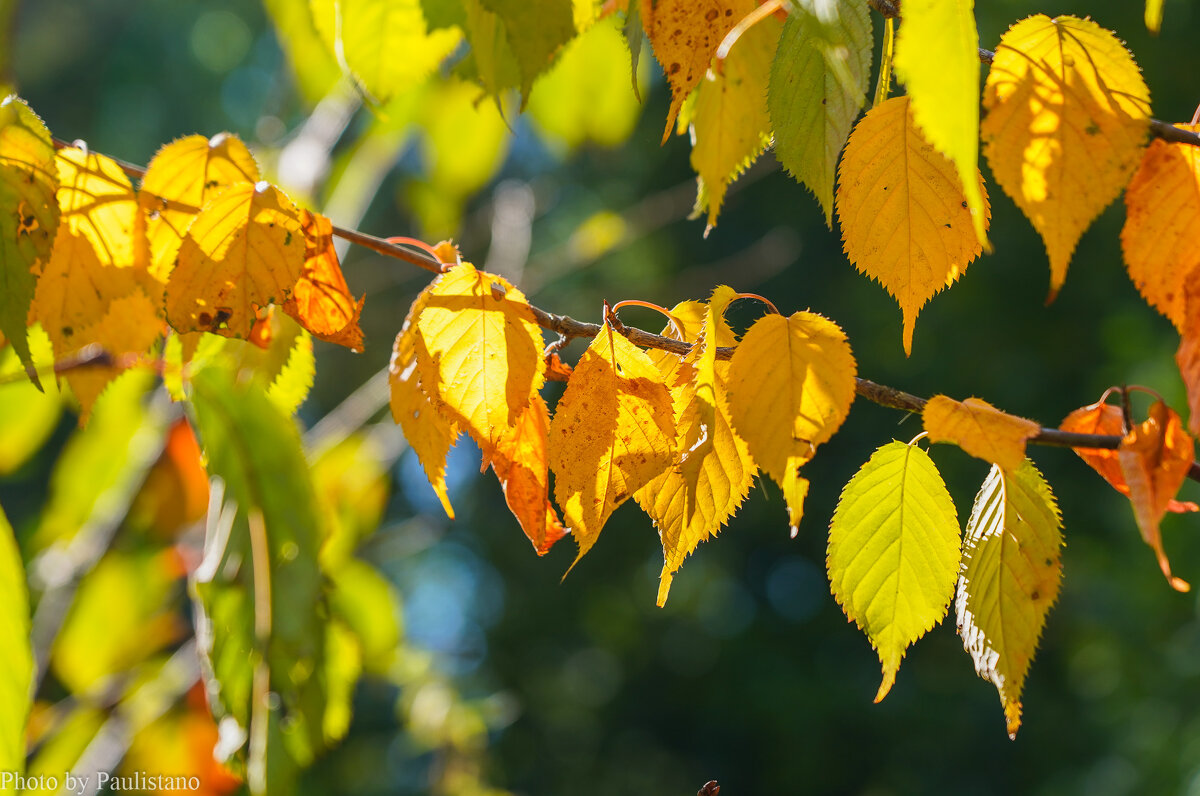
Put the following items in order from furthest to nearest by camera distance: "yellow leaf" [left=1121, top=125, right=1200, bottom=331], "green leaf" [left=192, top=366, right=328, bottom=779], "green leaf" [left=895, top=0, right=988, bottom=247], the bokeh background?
1. the bokeh background
2. "green leaf" [left=192, top=366, right=328, bottom=779]
3. "yellow leaf" [left=1121, top=125, right=1200, bottom=331]
4. "green leaf" [left=895, top=0, right=988, bottom=247]

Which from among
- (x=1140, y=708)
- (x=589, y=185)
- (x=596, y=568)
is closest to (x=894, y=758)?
(x=1140, y=708)

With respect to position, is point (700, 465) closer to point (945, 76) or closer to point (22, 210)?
point (945, 76)

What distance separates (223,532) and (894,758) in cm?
703

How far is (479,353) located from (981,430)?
26cm

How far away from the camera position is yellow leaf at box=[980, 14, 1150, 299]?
1.22 feet

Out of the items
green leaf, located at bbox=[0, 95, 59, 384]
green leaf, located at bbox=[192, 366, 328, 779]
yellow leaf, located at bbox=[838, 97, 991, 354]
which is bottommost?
green leaf, located at bbox=[192, 366, 328, 779]

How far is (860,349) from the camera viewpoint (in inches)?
267

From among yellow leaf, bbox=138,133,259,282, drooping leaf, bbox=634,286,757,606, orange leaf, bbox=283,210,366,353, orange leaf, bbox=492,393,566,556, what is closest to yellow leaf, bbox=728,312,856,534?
drooping leaf, bbox=634,286,757,606

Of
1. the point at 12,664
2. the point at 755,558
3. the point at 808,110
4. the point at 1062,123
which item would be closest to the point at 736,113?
the point at 808,110

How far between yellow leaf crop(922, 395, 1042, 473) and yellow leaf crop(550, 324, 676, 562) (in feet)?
0.44

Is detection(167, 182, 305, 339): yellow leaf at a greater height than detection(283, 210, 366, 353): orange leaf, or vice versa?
detection(167, 182, 305, 339): yellow leaf

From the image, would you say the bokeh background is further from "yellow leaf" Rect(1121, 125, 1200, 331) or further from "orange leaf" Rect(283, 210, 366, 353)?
"yellow leaf" Rect(1121, 125, 1200, 331)

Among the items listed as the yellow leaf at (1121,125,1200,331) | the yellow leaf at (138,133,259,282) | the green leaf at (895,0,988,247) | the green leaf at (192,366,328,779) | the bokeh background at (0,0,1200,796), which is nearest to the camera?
the green leaf at (895,0,988,247)

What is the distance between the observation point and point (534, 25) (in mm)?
440
